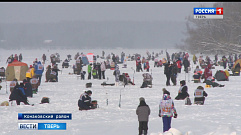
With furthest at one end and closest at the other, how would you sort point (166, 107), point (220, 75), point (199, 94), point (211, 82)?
point (220, 75) < point (211, 82) < point (199, 94) < point (166, 107)

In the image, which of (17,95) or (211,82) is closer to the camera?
(17,95)

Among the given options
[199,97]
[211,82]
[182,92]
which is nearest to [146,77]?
[211,82]

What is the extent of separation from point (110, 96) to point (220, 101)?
16.0 ft

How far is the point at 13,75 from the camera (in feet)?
83.9

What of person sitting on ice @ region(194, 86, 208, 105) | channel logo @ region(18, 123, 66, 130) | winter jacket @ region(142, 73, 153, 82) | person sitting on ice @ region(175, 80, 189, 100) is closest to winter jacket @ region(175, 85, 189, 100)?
person sitting on ice @ region(175, 80, 189, 100)

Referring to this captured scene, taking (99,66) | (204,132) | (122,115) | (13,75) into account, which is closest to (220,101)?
(122,115)

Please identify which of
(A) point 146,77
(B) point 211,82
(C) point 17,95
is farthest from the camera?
(A) point 146,77

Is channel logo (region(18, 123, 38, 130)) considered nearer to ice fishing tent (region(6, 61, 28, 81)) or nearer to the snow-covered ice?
the snow-covered ice

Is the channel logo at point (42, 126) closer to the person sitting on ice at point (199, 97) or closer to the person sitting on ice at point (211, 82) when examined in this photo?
the person sitting on ice at point (199, 97)

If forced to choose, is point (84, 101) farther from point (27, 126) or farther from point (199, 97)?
point (199, 97)

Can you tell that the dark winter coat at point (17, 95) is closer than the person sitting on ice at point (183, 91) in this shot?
Yes

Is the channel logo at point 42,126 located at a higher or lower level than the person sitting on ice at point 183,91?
lower

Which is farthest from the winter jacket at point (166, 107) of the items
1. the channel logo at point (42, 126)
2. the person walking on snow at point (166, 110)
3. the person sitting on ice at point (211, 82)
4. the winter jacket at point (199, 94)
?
the person sitting on ice at point (211, 82)

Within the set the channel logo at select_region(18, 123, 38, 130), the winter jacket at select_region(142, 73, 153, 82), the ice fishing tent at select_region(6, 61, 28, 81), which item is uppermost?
the ice fishing tent at select_region(6, 61, 28, 81)
